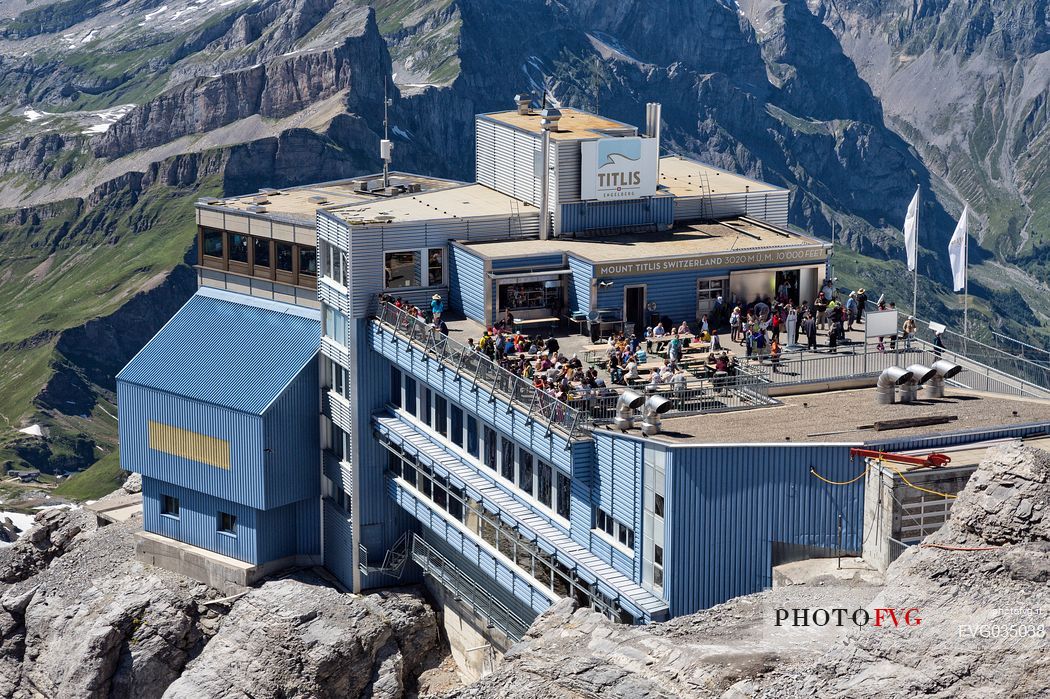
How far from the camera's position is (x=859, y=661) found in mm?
38031

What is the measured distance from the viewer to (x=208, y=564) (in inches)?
3265

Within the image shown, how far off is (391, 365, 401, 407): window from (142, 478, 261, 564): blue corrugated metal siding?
9157 millimetres

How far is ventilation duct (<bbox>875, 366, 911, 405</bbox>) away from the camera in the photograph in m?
62.6

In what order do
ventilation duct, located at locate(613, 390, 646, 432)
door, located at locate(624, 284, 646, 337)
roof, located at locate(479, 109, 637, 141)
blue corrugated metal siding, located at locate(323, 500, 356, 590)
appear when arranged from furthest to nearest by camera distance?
roof, located at locate(479, 109, 637, 141) → blue corrugated metal siding, located at locate(323, 500, 356, 590) → door, located at locate(624, 284, 646, 337) → ventilation duct, located at locate(613, 390, 646, 432)

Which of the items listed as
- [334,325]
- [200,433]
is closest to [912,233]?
[334,325]

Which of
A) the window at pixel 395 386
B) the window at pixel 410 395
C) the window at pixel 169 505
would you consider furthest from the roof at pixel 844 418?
the window at pixel 169 505

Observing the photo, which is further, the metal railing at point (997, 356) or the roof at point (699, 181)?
the roof at point (699, 181)

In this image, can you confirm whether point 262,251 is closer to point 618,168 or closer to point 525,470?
point 618,168

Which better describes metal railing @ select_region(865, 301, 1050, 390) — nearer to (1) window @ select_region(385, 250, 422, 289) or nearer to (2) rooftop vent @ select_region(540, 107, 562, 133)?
(2) rooftop vent @ select_region(540, 107, 562, 133)

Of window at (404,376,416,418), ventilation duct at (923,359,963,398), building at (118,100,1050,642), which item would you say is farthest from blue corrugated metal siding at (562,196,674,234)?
ventilation duct at (923,359,963,398)

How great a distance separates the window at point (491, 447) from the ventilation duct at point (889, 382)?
600 inches

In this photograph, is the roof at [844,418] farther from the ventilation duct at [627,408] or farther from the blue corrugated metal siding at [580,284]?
the blue corrugated metal siding at [580,284]

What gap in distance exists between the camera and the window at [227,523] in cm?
8312

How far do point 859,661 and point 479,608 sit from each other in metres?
34.8
